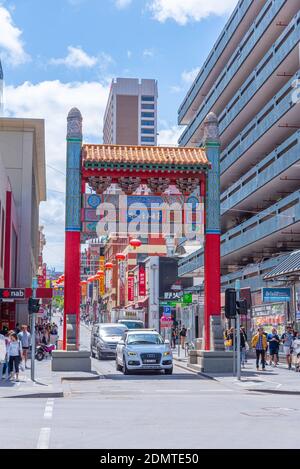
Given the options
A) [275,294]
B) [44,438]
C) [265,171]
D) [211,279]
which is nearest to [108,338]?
[275,294]

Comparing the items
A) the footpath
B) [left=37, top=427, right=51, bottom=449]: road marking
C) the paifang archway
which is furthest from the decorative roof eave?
[left=37, top=427, right=51, bottom=449]: road marking

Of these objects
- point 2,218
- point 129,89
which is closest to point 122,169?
point 2,218

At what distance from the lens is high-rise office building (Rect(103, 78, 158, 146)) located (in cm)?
17688

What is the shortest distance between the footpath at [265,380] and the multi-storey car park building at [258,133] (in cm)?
763

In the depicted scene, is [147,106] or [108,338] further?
[147,106]

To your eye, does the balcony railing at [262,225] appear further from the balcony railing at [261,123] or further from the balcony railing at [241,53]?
the balcony railing at [241,53]

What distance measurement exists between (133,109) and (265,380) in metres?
156

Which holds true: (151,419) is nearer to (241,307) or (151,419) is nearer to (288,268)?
(241,307)

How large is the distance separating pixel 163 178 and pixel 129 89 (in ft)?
490

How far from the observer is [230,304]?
89.9ft

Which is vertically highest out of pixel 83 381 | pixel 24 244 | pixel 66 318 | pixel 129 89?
pixel 129 89

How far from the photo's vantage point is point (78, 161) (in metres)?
31.2

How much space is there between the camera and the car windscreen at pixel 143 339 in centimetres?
2991
